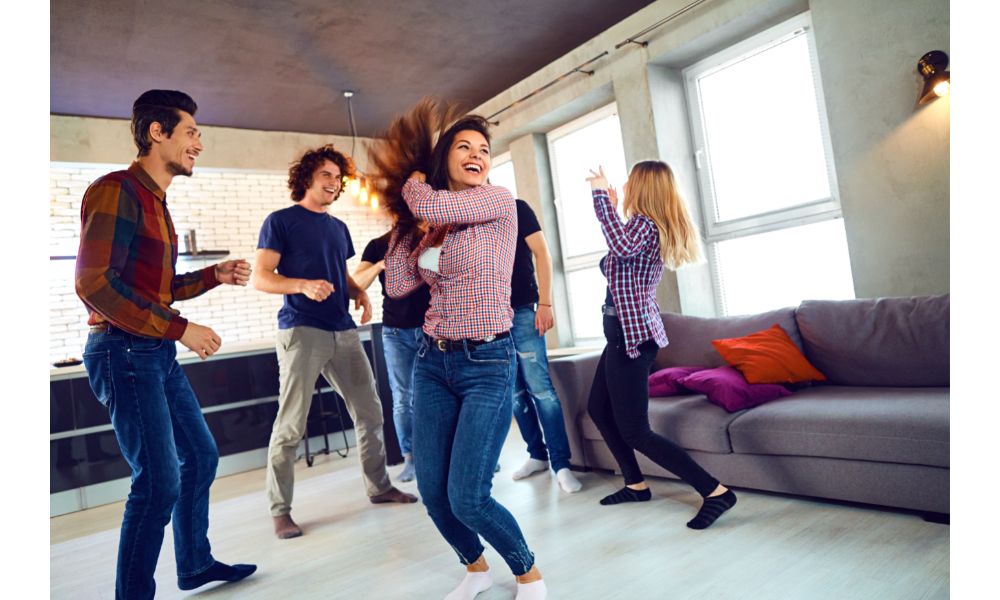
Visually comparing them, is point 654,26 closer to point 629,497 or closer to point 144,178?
point 629,497

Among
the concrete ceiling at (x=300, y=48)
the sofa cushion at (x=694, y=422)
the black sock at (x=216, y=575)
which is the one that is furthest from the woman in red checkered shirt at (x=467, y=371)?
the concrete ceiling at (x=300, y=48)

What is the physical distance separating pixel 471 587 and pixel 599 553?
0.53 meters

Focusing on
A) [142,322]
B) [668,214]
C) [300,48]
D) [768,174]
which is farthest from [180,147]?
[768,174]

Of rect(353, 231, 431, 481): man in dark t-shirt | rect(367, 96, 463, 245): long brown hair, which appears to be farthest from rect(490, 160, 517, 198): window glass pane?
Answer: rect(367, 96, 463, 245): long brown hair

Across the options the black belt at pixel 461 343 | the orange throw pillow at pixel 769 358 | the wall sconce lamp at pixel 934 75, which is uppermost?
the wall sconce lamp at pixel 934 75

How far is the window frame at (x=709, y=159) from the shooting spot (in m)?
3.69

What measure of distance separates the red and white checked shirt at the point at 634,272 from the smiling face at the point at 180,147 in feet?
5.01

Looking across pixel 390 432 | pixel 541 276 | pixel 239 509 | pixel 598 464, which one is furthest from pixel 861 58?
pixel 239 509

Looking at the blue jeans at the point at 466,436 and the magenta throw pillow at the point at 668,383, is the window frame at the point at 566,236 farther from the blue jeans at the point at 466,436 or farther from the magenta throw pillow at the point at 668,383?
the blue jeans at the point at 466,436

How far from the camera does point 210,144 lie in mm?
6336

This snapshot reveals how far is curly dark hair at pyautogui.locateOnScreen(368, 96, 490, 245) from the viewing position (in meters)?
1.96

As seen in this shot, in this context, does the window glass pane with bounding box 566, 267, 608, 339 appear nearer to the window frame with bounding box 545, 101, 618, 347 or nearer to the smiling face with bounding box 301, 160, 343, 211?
the window frame with bounding box 545, 101, 618, 347

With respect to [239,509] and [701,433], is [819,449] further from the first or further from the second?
[239,509]

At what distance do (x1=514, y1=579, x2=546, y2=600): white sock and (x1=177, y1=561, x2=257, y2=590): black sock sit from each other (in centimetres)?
116
